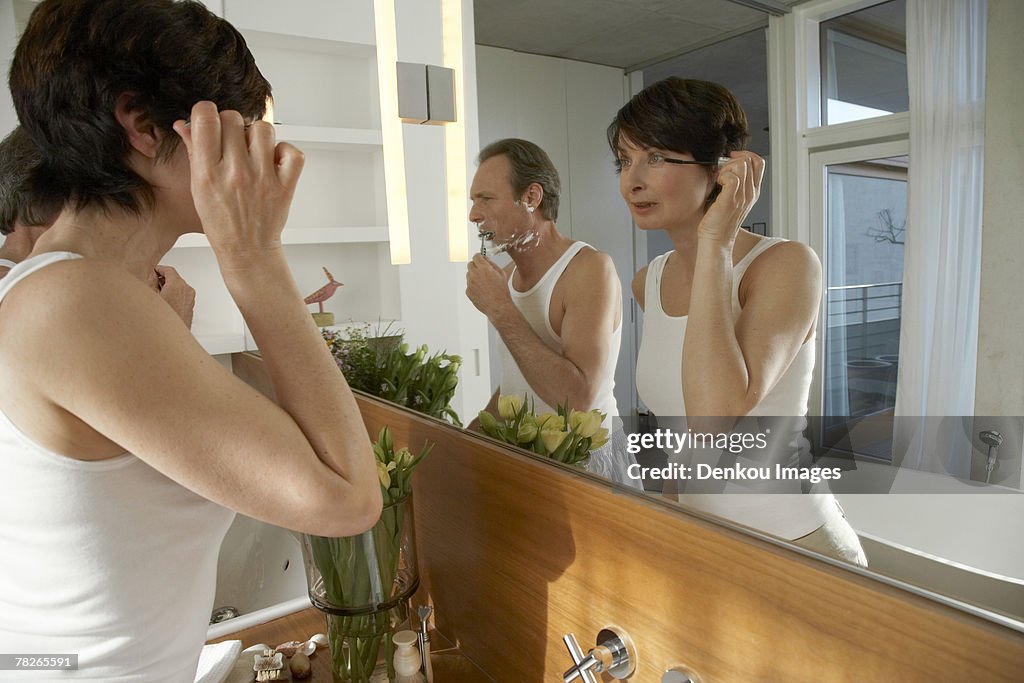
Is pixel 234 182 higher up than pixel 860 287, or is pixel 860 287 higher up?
pixel 234 182

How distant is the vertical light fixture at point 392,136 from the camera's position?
1301 millimetres

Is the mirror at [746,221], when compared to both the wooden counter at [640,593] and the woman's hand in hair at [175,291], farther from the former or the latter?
the woman's hand in hair at [175,291]

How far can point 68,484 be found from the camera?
2.04 ft

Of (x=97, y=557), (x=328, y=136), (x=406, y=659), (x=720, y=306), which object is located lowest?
(x=406, y=659)

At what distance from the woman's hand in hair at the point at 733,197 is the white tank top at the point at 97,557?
56 cm

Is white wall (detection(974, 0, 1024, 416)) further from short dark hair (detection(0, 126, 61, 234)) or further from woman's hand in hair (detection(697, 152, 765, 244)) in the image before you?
short dark hair (detection(0, 126, 61, 234))

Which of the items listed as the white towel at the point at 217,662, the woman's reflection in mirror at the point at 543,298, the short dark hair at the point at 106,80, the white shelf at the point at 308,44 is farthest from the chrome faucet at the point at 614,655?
the white shelf at the point at 308,44

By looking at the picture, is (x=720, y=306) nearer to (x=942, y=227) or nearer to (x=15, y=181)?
(x=942, y=227)

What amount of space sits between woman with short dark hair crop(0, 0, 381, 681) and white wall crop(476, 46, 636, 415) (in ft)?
1.07

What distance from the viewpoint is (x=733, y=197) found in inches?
27.8

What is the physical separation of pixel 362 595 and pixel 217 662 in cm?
26

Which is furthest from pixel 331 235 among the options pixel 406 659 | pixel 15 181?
pixel 406 659

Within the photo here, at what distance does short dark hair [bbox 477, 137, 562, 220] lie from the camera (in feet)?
3.02

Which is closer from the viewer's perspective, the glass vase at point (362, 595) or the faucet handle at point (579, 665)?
the faucet handle at point (579, 665)
